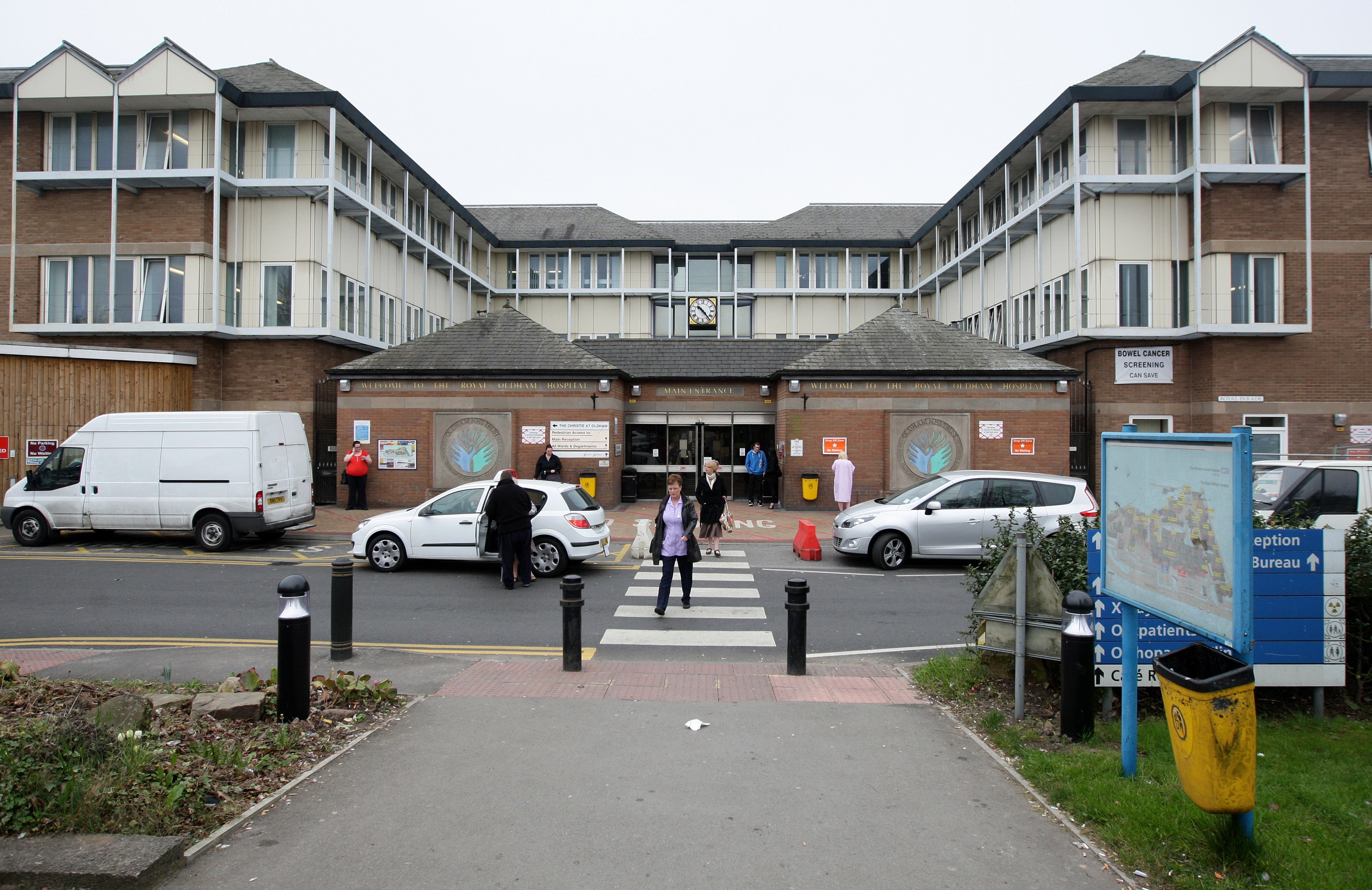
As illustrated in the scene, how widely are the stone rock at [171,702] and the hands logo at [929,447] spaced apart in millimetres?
18232

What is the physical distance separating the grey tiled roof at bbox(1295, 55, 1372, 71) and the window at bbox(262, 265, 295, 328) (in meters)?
30.3

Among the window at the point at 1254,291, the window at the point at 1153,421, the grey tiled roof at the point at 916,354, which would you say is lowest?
the window at the point at 1153,421

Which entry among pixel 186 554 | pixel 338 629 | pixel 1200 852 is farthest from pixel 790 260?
pixel 1200 852

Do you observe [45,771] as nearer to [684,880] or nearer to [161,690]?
[161,690]

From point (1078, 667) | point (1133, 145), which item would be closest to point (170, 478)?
point (1078, 667)

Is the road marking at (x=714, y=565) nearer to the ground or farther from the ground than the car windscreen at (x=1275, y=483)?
nearer to the ground

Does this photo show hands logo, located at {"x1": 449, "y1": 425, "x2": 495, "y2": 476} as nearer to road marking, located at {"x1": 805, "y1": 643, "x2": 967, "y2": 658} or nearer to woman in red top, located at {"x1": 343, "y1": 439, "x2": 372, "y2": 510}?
woman in red top, located at {"x1": 343, "y1": 439, "x2": 372, "y2": 510}

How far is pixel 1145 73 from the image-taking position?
25.4 metres

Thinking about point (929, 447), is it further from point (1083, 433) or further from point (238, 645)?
point (238, 645)

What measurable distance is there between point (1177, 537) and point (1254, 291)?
23.4 meters

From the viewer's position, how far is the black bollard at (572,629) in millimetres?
7125

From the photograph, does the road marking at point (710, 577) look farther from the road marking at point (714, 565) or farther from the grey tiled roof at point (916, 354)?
the grey tiled roof at point (916, 354)

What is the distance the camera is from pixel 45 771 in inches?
158

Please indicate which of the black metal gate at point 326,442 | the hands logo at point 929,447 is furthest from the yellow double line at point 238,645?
the hands logo at point 929,447
